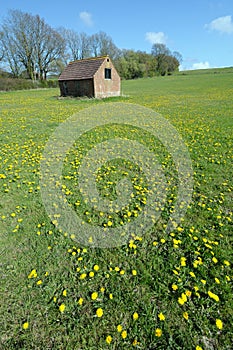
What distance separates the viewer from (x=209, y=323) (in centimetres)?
202

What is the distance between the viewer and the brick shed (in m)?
21.9

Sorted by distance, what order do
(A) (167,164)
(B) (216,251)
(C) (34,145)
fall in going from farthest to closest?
(C) (34,145) < (A) (167,164) < (B) (216,251)

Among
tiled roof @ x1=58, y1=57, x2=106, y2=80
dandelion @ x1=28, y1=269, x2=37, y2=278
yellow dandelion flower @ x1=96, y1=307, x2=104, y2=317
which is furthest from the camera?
tiled roof @ x1=58, y1=57, x2=106, y2=80

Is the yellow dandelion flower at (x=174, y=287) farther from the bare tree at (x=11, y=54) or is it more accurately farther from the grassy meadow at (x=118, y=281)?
the bare tree at (x=11, y=54)

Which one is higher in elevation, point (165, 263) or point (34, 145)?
point (34, 145)

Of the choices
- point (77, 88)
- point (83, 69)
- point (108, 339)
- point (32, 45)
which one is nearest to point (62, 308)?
point (108, 339)

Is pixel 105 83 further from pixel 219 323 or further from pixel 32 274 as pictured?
pixel 219 323

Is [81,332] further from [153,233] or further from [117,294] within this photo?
[153,233]

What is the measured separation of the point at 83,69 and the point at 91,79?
3.06 m

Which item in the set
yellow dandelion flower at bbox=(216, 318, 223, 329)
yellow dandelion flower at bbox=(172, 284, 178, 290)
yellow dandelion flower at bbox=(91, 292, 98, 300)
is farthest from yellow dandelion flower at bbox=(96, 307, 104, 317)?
yellow dandelion flower at bbox=(216, 318, 223, 329)

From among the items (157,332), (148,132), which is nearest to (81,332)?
(157,332)

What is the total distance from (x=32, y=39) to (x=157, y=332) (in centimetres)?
6481

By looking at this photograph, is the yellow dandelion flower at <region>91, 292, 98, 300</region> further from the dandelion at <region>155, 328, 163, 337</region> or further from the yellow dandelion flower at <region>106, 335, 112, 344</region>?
the dandelion at <region>155, 328, 163, 337</region>

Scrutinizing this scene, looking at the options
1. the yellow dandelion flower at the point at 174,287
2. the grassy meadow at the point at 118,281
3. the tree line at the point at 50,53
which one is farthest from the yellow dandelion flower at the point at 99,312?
the tree line at the point at 50,53
